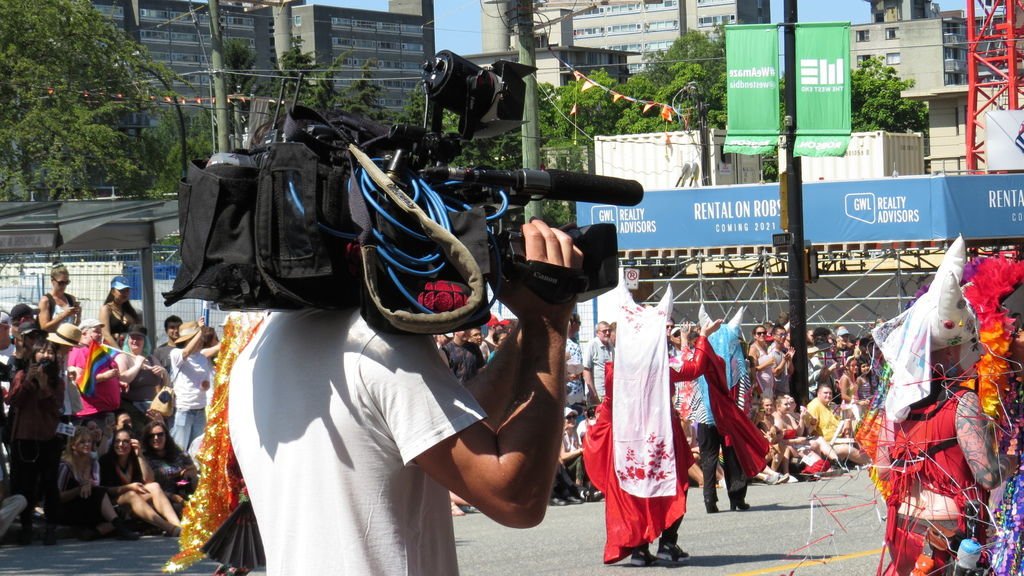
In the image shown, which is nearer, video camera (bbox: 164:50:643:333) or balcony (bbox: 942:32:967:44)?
video camera (bbox: 164:50:643:333)

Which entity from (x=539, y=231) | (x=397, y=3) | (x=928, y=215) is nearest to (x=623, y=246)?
(x=928, y=215)

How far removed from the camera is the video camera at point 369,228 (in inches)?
90.6

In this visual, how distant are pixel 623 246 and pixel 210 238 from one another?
2814 cm

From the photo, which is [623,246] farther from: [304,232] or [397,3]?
[397,3]

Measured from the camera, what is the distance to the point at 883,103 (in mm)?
81750

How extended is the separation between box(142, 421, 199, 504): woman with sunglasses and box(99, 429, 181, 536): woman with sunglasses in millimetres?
144

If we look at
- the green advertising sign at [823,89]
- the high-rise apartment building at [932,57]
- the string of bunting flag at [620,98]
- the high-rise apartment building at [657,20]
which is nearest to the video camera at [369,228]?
Result: the green advertising sign at [823,89]

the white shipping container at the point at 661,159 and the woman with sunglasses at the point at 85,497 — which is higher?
the white shipping container at the point at 661,159

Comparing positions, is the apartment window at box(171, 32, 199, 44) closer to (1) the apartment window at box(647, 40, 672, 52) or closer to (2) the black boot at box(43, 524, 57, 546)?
(1) the apartment window at box(647, 40, 672, 52)

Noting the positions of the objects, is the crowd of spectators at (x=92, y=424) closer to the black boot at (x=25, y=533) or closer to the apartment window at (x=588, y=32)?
the black boot at (x=25, y=533)

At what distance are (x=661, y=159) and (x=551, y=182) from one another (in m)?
34.8

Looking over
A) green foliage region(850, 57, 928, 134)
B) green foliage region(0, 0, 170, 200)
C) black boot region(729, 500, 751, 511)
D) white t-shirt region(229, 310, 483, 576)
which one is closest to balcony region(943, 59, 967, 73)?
green foliage region(850, 57, 928, 134)

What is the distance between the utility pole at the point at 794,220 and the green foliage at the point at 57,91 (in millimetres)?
21659

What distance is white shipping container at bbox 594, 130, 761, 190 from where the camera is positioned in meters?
36.4
